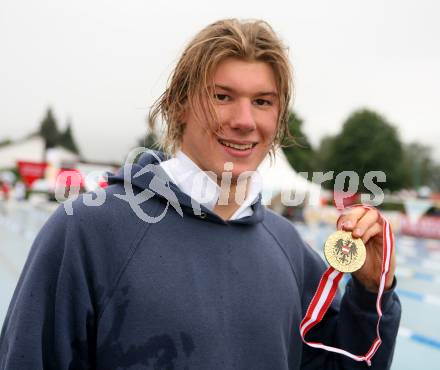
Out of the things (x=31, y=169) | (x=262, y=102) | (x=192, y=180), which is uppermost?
(x=262, y=102)

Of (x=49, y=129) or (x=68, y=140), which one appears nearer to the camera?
(x=49, y=129)

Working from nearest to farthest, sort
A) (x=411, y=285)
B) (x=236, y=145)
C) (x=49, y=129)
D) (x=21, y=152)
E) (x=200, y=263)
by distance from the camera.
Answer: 1. (x=200, y=263)
2. (x=236, y=145)
3. (x=411, y=285)
4. (x=21, y=152)
5. (x=49, y=129)

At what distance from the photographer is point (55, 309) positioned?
1162 mm

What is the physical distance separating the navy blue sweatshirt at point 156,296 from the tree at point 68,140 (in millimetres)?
86031

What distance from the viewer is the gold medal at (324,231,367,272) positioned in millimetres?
1387

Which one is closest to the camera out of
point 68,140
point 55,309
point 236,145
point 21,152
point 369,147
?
point 55,309

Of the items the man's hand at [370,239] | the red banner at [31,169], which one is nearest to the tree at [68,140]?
the red banner at [31,169]

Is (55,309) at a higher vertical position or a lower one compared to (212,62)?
lower

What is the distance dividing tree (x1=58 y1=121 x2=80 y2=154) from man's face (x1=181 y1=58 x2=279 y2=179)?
8596 centimetres

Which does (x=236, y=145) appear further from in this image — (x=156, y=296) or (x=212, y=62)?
(x=156, y=296)

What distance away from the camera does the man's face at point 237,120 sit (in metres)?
1.38

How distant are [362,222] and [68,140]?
89.1 metres

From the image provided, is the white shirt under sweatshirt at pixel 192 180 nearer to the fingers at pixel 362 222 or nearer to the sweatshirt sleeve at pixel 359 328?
the fingers at pixel 362 222

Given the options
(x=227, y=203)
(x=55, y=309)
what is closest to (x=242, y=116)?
(x=227, y=203)
